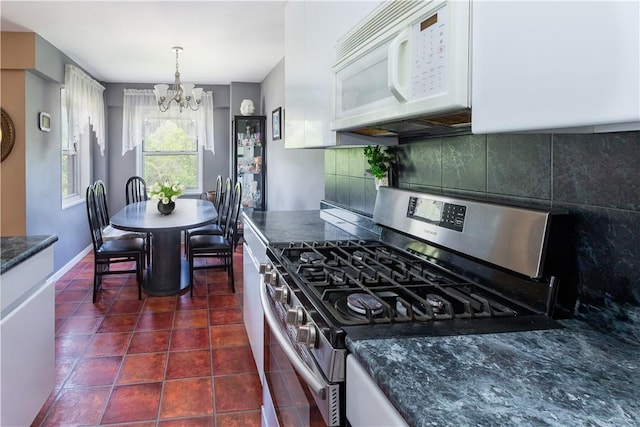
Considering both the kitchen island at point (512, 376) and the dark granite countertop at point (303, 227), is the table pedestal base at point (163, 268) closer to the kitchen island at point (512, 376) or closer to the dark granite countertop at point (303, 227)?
the dark granite countertop at point (303, 227)

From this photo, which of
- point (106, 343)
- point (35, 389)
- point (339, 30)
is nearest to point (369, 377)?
point (339, 30)

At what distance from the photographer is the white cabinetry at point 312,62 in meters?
1.71

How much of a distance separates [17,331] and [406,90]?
1588 millimetres

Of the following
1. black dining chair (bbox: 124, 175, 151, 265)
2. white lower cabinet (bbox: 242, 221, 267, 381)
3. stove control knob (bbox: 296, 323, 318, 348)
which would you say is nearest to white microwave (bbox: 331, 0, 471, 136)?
stove control knob (bbox: 296, 323, 318, 348)

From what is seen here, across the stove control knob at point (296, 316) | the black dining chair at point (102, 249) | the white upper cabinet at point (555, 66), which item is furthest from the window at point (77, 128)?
the white upper cabinet at point (555, 66)

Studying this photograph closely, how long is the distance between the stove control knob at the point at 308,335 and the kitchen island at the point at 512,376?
0.40ft

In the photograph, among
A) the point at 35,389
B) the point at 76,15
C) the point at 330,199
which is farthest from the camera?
the point at 76,15

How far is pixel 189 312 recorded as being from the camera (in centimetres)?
358

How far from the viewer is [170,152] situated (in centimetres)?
648

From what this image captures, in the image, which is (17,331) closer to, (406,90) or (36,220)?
(406,90)

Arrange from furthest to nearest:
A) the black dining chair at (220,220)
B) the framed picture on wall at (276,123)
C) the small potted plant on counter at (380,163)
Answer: the framed picture on wall at (276,123)
the black dining chair at (220,220)
the small potted plant on counter at (380,163)

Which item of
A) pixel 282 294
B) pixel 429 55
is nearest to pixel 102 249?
pixel 282 294

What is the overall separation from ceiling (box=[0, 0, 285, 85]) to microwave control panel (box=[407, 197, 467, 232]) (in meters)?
2.12

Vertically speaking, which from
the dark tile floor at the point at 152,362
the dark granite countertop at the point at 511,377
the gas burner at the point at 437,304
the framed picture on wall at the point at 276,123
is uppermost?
the framed picture on wall at the point at 276,123
